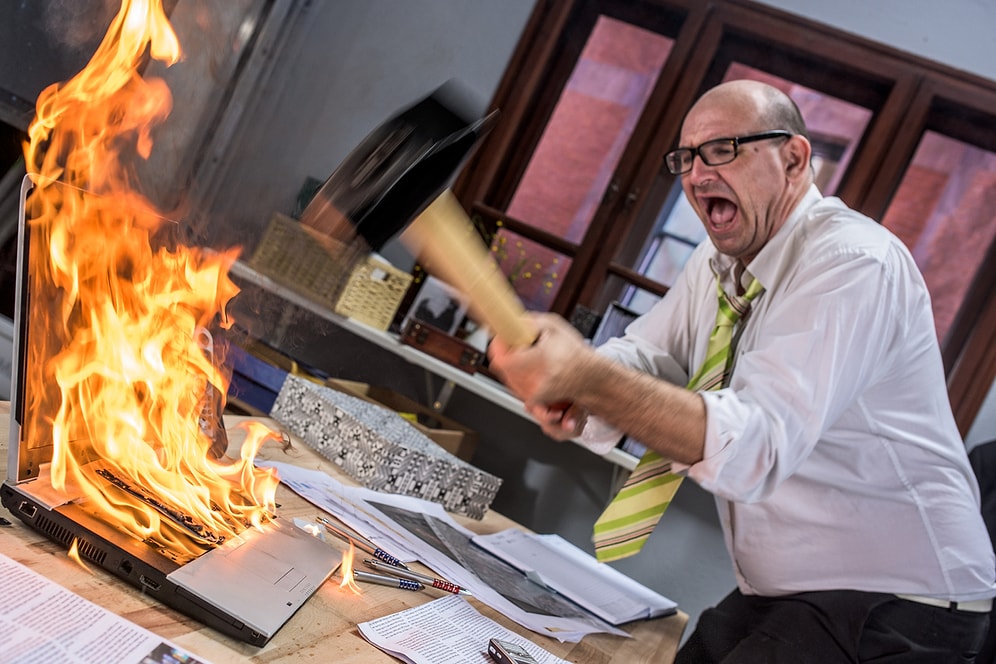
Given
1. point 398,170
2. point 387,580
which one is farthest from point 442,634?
point 398,170

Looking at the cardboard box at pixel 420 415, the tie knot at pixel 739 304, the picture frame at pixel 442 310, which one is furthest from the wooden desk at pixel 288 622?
the picture frame at pixel 442 310

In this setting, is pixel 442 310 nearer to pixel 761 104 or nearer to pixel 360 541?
pixel 761 104

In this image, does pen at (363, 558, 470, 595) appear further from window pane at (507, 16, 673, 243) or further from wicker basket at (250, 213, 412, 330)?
window pane at (507, 16, 673, 243)

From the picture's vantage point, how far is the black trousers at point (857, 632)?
1.52 m

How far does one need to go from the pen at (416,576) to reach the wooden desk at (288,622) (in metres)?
0.02

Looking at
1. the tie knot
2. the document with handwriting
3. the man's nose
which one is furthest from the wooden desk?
the man's nose

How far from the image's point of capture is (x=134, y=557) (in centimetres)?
86

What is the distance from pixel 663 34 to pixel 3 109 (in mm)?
2498

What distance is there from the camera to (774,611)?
63.6 inches

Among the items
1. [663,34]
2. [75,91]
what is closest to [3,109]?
[75,91]

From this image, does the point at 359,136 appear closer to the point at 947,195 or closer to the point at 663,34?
the point at 663,34

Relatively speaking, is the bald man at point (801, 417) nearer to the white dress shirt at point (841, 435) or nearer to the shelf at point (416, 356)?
the white dress shirt at point (841, 435)

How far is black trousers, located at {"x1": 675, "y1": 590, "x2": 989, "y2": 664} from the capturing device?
1.52 metres

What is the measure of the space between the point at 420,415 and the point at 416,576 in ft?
6.01
